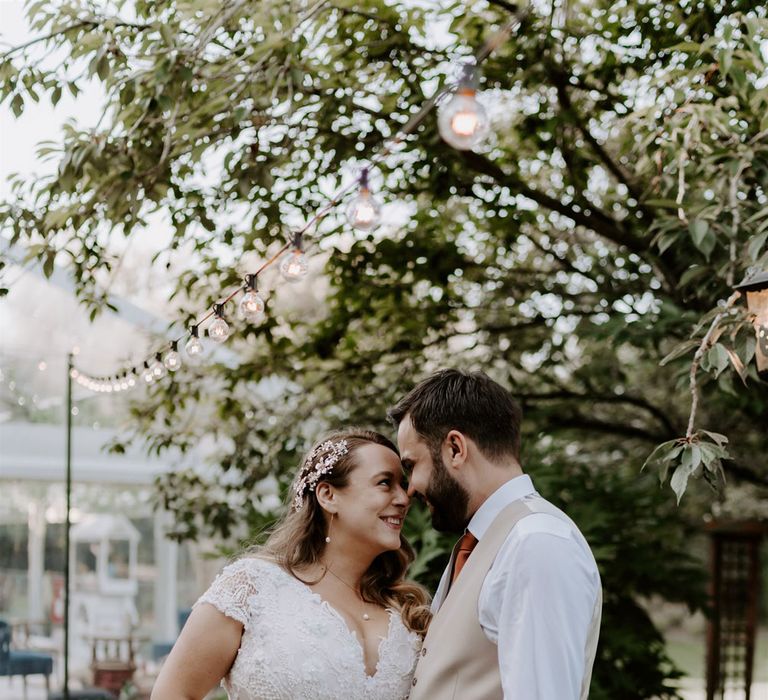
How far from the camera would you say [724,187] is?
13.6 feet

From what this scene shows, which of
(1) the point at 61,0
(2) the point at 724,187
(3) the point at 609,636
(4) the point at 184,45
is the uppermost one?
(1) the point at 61,0

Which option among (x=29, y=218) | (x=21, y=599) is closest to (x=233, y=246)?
(x=29, y=218)

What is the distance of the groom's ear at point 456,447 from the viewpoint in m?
2.34

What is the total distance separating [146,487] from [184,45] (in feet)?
13.6

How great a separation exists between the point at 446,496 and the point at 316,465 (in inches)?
24.1

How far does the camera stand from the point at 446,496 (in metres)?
2.37

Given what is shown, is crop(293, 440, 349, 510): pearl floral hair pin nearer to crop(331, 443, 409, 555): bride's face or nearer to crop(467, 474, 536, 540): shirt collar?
crop(331, 443, 409, 555): bride's face

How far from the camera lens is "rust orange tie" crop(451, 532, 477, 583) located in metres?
2.40

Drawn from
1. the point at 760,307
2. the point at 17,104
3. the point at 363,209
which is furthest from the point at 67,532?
the point at 760,307

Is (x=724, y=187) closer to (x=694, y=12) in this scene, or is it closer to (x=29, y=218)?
(x=694, y=12)

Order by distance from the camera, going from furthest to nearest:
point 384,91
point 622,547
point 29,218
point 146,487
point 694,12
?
point 146,487 < point 622,547 < point 384,91 < point 694,12 < point 29,218

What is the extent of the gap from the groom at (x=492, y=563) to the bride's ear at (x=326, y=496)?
37 cm

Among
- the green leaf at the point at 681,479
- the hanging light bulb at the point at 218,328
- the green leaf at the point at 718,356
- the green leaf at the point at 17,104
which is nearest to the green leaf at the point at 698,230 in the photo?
the green leaf at the point at 718,356

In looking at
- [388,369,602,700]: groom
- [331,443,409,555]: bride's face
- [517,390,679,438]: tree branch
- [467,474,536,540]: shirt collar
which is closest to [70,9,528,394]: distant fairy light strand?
[388,369,602,700]: groom
